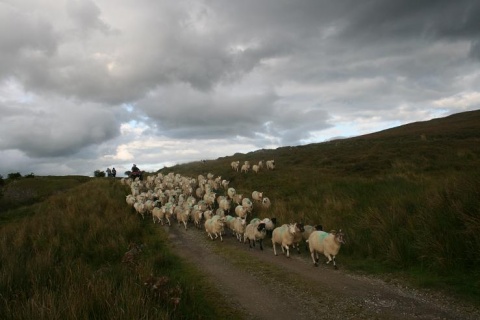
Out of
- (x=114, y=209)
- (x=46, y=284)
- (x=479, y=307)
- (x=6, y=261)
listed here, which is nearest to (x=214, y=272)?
(x=46, y=284)

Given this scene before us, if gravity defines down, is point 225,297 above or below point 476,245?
below

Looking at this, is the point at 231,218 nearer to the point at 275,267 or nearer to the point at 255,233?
the point at 255,233

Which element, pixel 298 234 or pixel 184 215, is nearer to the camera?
pixel 298 234

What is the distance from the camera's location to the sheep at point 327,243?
10.5 metres

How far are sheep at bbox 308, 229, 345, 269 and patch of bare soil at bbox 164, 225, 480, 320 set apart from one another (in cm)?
33

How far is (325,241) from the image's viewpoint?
10.9 m

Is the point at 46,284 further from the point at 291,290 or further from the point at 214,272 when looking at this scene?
the point at 291,290

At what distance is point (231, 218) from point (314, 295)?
9.08m

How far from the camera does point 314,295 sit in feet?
28.0

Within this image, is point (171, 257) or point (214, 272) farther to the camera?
point (171, 257)

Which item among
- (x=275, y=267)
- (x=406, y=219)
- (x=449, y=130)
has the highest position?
(x=449, y=130)

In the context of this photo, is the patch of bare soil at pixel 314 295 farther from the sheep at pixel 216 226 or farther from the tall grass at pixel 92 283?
the sheep at pixel 216 226

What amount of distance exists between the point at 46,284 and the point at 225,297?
13.6 feet

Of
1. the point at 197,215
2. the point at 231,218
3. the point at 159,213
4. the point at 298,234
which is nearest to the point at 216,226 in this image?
the point at 231,218
